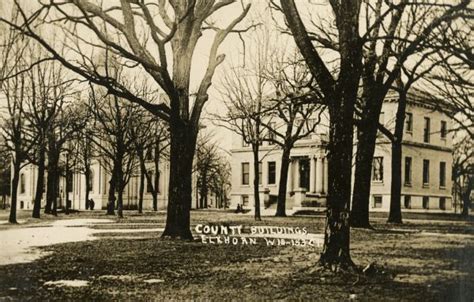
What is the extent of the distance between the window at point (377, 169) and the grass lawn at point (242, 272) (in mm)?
9875

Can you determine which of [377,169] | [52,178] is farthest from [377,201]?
[52,178]

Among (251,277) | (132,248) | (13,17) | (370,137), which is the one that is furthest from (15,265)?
(370,137)

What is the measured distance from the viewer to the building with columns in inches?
559

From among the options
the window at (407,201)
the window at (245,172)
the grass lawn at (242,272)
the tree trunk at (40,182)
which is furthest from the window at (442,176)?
the tree trunk at (40,182)

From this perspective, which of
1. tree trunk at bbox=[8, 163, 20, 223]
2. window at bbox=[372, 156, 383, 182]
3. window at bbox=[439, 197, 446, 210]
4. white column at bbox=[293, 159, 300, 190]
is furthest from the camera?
white column at bbox=[293, 159, 300, 190]

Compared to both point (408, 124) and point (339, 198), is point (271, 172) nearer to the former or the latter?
point (408, 124)

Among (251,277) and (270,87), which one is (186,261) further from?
(270,87)

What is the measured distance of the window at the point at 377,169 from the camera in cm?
2103

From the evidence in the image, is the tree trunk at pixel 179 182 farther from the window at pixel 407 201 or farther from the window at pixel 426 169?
the window at pixel 407 201

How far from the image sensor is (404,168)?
18000 millimetres

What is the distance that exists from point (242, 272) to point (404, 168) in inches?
456

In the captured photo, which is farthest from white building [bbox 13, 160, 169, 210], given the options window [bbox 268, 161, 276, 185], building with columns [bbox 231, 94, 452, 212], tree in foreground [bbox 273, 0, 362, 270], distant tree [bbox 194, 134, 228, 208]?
tree in foreground [bbox 273, 0, 362, 270]

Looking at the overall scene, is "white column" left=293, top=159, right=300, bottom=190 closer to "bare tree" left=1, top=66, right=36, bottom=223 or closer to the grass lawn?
"bare tree" left=1, top=66, right=36, bottom=223

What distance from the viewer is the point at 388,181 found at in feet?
74.6
